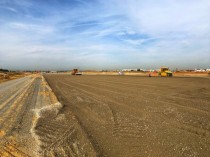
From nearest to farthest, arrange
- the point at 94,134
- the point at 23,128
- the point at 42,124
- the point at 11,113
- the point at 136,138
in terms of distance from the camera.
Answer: the point at 136,138 < the point at 94,134 < the point at 23,128 < the point at 42,124 < the point at 11,113

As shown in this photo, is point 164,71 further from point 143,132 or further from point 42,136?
point 42,136

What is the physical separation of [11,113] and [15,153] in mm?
5127

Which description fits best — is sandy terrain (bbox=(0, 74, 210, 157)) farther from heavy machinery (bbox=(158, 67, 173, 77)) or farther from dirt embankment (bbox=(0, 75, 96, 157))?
heavy machinery (bbox=(158, 67, 173, 77))

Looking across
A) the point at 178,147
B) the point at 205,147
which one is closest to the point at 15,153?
the point at 178,147

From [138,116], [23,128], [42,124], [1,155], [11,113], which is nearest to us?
[1,155]

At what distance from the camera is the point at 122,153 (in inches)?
202

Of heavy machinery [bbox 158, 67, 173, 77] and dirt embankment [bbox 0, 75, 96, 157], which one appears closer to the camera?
dirt embankment [bbox 0, 75, 96, 157]

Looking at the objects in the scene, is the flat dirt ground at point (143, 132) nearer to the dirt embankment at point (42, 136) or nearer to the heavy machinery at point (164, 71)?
the dirt embankment at point (42, 136)

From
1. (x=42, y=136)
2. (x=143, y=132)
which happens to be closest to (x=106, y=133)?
(x=143, y=132)

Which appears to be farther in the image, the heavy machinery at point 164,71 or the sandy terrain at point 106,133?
the heavy machinery at point 164,71

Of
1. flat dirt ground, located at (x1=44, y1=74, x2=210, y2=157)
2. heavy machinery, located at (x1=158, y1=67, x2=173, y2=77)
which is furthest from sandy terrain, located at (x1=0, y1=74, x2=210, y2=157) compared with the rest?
heavy machinery, located at (x1=158, y1=67, x2=173, y2=77)

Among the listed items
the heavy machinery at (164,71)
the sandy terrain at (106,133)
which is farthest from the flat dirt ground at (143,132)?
the heavy machinery at (164,71)

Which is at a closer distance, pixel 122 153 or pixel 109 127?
pixel 122 153

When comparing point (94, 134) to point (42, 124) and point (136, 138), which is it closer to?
point (136, 138)
